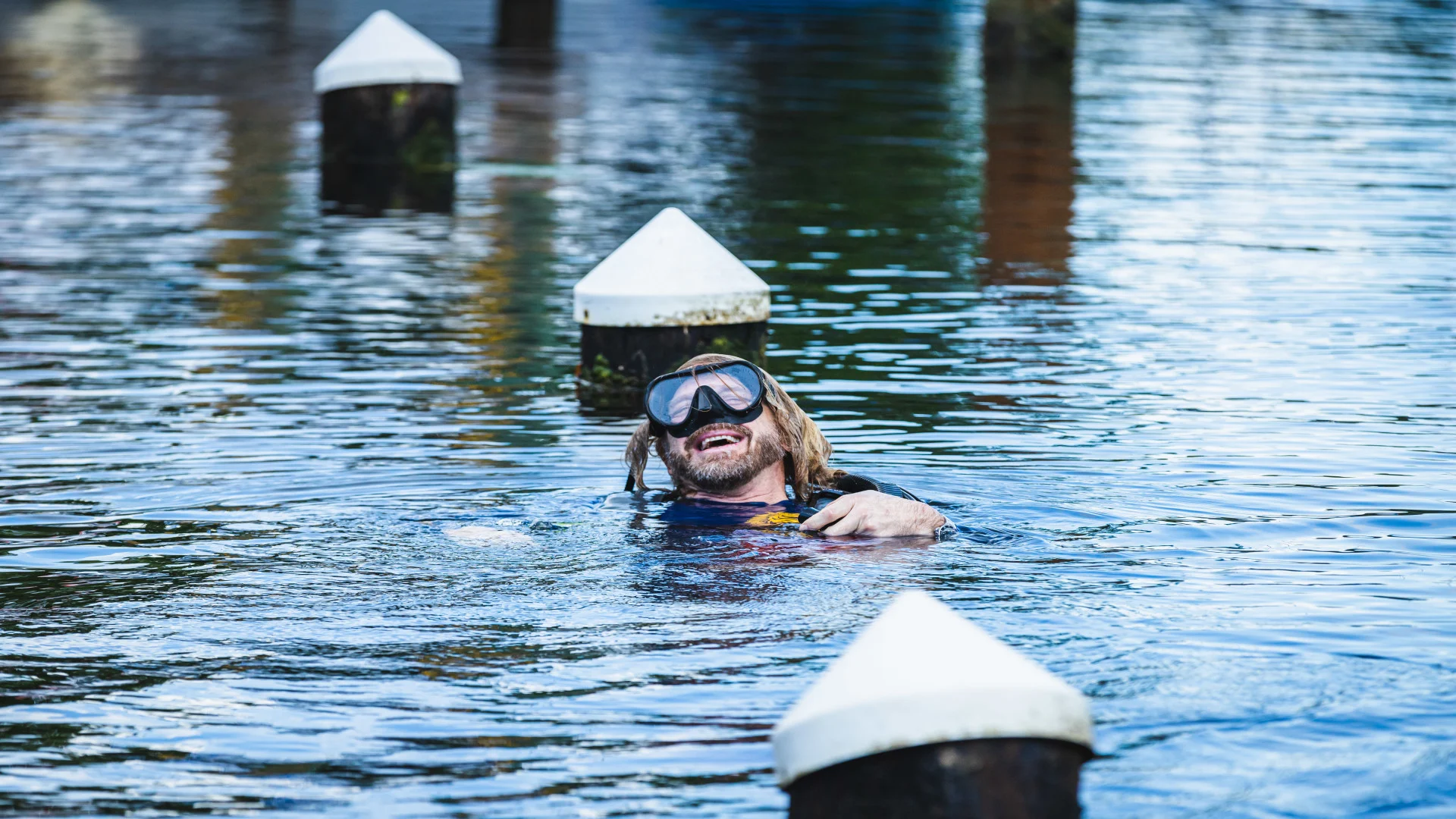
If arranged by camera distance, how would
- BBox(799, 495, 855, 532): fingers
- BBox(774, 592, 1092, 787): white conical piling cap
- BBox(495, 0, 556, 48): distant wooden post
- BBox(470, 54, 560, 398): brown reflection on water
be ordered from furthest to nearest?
BBox(495, 0, 556, 48): distant wooden post < BBox(470, 54, 560, 398): brown reflection on water < BBox(799, 495, 855, 532): fingers < BBox(774, 592, 1092, 787): white conical piling cap

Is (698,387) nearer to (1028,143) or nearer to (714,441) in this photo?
(714,441)

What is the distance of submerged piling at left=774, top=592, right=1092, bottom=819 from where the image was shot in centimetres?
382

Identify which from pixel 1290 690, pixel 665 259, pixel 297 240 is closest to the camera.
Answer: pixel 1290 690

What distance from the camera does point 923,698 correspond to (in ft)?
12.5

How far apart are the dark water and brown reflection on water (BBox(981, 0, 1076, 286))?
0.11 metres

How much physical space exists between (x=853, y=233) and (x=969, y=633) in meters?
12.8

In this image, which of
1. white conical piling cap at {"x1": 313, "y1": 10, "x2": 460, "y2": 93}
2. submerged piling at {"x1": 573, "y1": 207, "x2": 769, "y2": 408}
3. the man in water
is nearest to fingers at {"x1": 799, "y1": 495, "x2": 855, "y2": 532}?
the man in water

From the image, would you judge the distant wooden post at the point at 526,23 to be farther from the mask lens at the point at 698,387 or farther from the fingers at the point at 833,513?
the fingers at the point at 833,513

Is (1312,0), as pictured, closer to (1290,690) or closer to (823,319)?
(823,319)

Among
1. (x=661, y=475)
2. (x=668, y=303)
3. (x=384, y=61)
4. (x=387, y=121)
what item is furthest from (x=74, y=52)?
(x=661, y=475)

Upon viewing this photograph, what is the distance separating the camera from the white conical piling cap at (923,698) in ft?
12.5

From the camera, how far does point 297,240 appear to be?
15.9m

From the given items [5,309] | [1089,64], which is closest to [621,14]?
[1089,64]

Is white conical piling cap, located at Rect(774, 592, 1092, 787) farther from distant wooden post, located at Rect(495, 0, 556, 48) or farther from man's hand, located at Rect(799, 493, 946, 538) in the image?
distant wooden post, located at Rect(495, 0, 556, 48)
